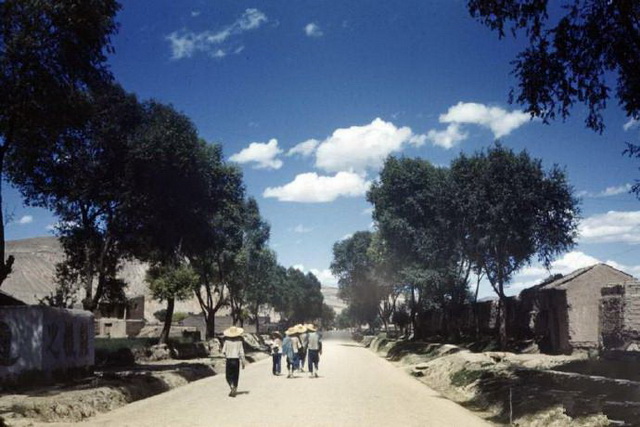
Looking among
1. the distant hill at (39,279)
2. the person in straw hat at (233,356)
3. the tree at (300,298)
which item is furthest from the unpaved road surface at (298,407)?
the tree at (300,298)

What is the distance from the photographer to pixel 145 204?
26250 mm

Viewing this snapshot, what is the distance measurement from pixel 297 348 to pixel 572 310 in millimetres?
17536

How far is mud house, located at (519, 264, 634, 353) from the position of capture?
33750 mm

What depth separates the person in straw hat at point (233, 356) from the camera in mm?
18438

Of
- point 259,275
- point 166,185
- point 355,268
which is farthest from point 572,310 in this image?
point 355,268

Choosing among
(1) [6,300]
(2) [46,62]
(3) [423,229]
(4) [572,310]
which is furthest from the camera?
(3) [423,229]

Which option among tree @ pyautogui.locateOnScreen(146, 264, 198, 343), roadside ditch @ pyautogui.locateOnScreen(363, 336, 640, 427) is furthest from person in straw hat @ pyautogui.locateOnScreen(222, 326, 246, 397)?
tree @ pyautogui.locateOnScreen(146, 264, 198, 343)

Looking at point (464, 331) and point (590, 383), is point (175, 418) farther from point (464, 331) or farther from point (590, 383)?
point (464, 331)

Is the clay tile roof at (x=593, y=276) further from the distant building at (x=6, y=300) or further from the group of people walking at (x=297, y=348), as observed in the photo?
the distant building at (x=6, y=300)

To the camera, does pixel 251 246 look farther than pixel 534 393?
Yes

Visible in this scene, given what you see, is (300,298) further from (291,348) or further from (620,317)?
(291,348)

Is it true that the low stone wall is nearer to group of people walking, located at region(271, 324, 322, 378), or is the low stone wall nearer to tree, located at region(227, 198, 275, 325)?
group of people walking, located at region(271, 324, 322, 378)

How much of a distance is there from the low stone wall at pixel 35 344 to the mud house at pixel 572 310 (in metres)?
27.2

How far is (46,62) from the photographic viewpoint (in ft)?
56.7
